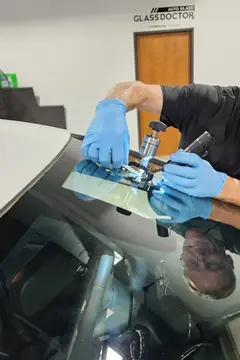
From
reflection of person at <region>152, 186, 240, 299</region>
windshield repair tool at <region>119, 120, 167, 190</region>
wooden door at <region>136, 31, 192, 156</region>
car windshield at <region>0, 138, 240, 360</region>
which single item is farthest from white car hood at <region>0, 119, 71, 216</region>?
wooden door at <region>136, 31, 192, 156</region>

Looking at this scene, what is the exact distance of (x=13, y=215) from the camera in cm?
85

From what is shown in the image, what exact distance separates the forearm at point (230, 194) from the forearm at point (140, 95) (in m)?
0.65

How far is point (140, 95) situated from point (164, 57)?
380 centimetres

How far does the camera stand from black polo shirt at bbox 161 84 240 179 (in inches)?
66.7

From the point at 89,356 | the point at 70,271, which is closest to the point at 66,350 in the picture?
the point at 89,356

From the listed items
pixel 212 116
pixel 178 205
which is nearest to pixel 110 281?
pixel 178 205

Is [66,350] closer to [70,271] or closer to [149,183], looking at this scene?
[70,271]

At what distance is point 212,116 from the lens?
1.74 meters

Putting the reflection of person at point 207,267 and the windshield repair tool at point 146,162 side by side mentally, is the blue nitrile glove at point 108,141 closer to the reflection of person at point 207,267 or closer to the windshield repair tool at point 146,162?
the windshield repair tool at point 146,162

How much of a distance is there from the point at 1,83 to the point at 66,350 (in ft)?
16.8

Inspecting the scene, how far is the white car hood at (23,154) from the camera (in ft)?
2.84

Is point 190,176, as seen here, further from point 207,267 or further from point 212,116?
point 212,116

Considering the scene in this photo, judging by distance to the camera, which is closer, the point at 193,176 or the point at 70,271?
the point at 70,271

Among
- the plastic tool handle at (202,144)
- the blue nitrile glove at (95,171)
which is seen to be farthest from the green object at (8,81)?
the plastic tool handle at (202,144)
